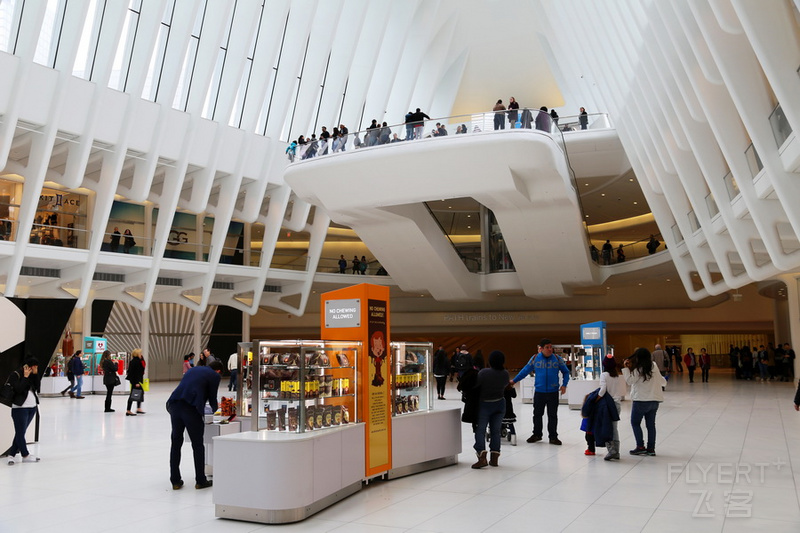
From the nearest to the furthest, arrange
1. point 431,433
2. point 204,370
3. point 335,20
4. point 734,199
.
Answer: point 204,370, point 431,433, point 734,199, point 335,20

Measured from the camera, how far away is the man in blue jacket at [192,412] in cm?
752

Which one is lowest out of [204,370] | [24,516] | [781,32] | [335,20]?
[24,516]

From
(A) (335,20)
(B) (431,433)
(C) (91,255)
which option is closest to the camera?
(B) (431,433)

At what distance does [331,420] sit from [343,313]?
1309 mm

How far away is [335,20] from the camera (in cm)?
2473

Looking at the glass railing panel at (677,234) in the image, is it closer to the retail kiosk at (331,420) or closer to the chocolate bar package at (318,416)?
the retail kiosk at (331,420)

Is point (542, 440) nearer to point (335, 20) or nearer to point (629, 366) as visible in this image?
point (629, 366)

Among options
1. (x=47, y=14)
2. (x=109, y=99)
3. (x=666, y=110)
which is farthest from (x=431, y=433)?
(x=47, y=14)

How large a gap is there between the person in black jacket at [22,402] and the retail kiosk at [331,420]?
9.64 ft

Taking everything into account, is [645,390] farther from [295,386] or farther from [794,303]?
[794,303]

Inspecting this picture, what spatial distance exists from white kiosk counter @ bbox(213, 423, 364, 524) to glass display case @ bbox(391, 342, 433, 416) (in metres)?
1.99

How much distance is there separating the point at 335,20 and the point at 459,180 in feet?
28.2

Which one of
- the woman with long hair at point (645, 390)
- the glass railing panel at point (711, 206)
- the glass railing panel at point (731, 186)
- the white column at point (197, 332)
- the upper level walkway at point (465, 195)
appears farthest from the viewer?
the white column at point (197, 332)

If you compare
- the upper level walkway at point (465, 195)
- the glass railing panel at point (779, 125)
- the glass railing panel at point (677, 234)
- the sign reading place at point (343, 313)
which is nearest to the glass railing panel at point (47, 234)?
the upper level walkway at point (465, 195)
